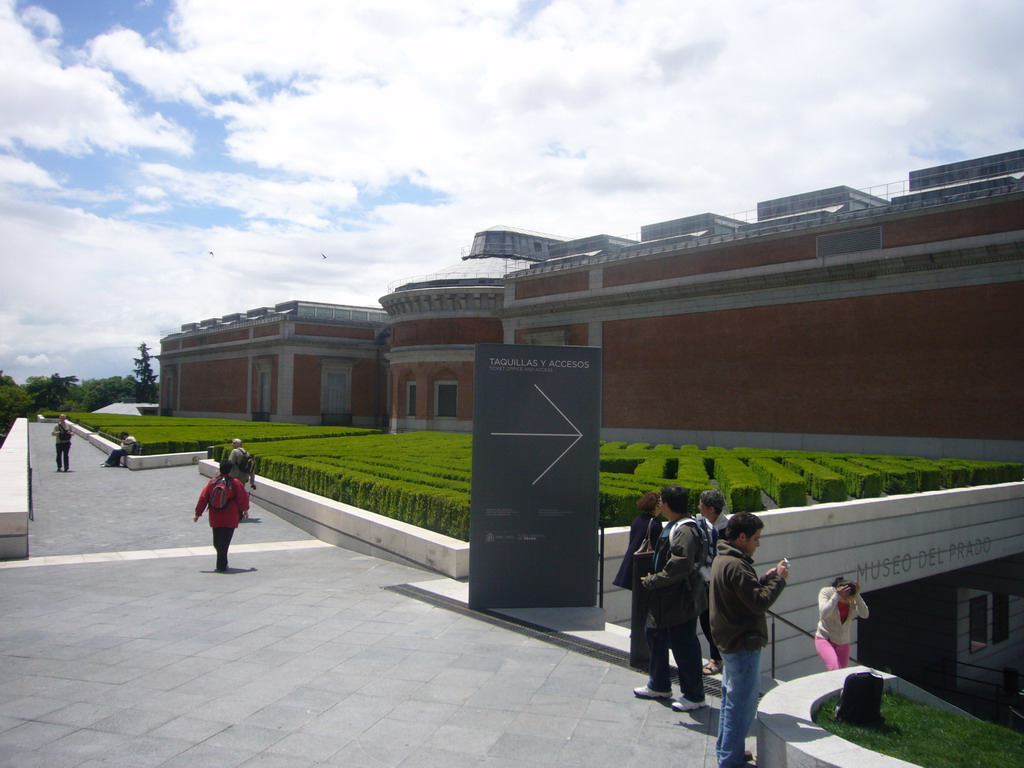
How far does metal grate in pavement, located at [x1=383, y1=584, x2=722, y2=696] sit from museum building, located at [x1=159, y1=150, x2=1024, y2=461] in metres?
18.3

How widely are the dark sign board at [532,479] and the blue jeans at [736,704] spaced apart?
338cm

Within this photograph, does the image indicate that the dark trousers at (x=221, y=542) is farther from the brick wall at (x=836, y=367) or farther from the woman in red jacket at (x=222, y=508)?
the brick wall at (x=836, y=367)

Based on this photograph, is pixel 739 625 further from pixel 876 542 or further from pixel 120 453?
pixel 120 453

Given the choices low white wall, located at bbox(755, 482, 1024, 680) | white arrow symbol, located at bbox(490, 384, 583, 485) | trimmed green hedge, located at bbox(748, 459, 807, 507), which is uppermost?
white arrow symbol, located at bbox(490, 384, 583, 485)

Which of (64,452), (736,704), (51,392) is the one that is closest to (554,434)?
(736,704)

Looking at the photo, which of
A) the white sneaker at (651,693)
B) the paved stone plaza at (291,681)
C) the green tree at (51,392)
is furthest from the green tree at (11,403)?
the white sneaker at (651,693)

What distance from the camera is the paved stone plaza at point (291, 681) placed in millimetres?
4746

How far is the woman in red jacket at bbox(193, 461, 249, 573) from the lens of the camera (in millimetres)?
9852

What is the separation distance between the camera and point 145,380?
104250 mm

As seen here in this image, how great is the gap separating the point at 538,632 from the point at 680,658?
2.03 meters

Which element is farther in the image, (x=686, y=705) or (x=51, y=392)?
(x=51, y=392)

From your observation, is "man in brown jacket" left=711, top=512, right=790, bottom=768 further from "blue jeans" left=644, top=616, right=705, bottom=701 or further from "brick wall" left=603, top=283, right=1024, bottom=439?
"brick wall" left=603, top=283, right=1024, bottom=439

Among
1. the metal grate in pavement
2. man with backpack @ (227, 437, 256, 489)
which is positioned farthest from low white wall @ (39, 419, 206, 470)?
the metal grate in pavement

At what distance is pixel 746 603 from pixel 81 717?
Answer: 175 inches
